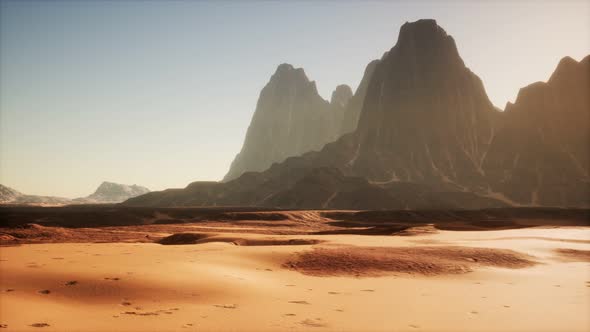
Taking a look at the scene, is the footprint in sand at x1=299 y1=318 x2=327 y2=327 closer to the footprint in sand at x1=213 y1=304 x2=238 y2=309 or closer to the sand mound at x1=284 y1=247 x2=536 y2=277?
the footprint in sand at x1=213 y1=304 x2=238 y2=309

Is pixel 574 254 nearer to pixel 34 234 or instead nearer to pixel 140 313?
pixel 140 313

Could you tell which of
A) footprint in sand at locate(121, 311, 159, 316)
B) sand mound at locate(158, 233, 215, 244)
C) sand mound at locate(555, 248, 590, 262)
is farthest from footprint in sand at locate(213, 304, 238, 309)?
sand mound at locate(158, 233, 215, 244)

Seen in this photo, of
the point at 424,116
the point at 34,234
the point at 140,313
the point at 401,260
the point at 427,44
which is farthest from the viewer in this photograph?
the point at 427,44

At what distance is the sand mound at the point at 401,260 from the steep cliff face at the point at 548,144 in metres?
123

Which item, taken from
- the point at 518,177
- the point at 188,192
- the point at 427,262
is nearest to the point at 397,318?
the point at 427,262

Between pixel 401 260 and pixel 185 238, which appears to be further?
pixel 185 238

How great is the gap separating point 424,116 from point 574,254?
148826mm

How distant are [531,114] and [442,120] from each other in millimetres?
33683

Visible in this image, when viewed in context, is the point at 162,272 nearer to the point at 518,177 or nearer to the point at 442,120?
the point at 518,177

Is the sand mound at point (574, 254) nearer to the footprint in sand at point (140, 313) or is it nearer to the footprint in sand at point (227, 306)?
the footprint in sand at point (227, 306)

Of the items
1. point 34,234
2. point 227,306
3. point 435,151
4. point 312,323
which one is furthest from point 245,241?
point 435,151

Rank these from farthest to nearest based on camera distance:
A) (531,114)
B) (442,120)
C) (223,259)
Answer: (442,120) → (531,114) → (223,259)

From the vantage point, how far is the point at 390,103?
16888 cm

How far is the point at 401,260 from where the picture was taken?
733 inches
